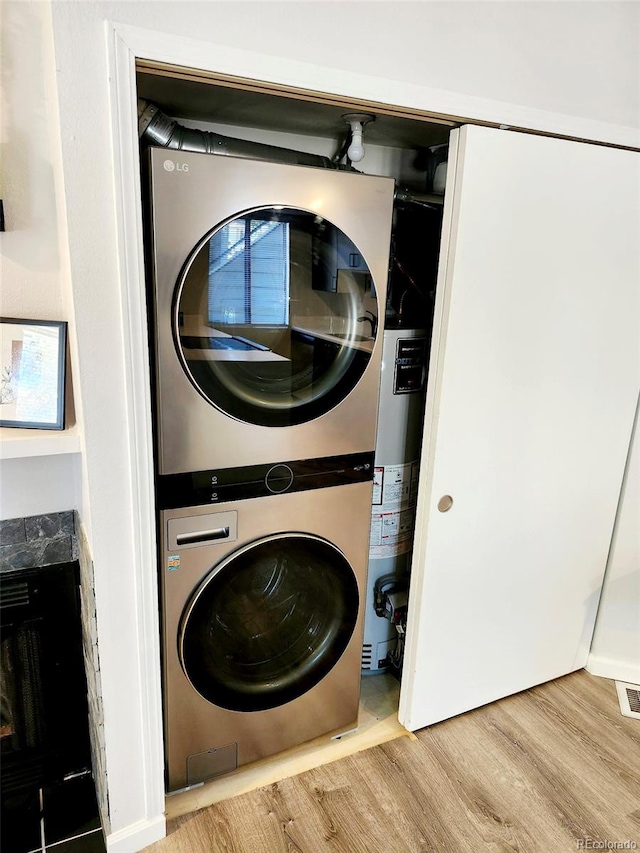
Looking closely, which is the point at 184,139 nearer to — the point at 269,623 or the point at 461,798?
the point at 269,623

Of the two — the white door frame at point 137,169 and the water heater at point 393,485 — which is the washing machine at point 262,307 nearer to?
the white door frame at point 137,169

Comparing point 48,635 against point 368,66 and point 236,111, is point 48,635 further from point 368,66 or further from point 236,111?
point 368,66

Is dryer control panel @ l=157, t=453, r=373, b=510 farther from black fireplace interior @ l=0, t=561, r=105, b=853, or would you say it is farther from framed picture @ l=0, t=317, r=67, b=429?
black fireplace interior @ l=0, t=561, r=105, b=853

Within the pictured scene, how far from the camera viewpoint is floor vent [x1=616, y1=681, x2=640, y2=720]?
207 centimetres

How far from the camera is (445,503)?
1763 millimetres

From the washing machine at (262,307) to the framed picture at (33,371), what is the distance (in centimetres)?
23

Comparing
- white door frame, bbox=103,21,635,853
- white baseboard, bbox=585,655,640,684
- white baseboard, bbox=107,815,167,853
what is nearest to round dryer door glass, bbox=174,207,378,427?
white door frame, bbox=103,21,635,853

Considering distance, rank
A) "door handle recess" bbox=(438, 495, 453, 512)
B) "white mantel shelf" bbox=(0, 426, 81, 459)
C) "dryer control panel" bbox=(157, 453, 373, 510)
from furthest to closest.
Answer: "door handle recess" bbox=(438, 495, 453, 512) → "dryer control panel" bbox=(157, 453, 373, 510) → "white mantel shelf" bbox=(0, 426, 81, 459)

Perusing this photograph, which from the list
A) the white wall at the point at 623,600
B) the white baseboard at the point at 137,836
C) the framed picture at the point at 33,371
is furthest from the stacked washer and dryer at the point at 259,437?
the white wall at the point at 623,600

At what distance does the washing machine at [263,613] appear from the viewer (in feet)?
5.03

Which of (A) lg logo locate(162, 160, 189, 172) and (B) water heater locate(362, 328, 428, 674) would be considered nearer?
(A) lg logo locate(162, 160, 189, 172)

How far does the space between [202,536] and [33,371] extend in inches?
22.3

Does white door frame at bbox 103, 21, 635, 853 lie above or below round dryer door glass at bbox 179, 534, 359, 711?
above

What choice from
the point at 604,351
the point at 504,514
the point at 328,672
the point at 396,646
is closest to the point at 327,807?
the point at 328,672
